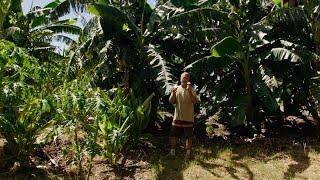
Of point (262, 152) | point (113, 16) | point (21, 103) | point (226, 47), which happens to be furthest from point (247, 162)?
point (113, 16)

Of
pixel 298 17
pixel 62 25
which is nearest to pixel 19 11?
pixel 62 25

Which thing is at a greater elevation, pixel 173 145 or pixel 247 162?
pixel 173 145

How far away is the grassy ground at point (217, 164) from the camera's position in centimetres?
902

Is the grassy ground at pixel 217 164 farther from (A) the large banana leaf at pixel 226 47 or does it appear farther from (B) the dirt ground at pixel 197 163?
(A) the large banana leaf at pixel 226 47

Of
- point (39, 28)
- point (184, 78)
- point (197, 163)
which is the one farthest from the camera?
point (39, 28)

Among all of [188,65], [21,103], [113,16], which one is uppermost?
[113,16]

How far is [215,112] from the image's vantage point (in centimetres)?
1220

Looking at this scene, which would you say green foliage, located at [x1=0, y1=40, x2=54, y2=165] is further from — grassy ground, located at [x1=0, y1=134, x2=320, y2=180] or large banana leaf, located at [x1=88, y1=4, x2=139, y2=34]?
large banana leaf, located at [x1=88, y1=4, x2=139, y2=34]

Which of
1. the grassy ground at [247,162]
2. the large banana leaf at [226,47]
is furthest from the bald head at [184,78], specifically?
the grassy ground at [247,162]

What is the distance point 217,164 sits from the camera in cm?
961

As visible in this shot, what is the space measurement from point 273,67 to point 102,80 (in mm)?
4564

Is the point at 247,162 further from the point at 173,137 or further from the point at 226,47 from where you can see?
the point at 226,47

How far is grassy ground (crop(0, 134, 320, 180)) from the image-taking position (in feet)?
29.6

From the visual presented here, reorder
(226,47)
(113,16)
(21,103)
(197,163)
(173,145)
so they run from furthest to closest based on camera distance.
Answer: (113,16), (226,47), (173,145), (197,163), (21,103)
